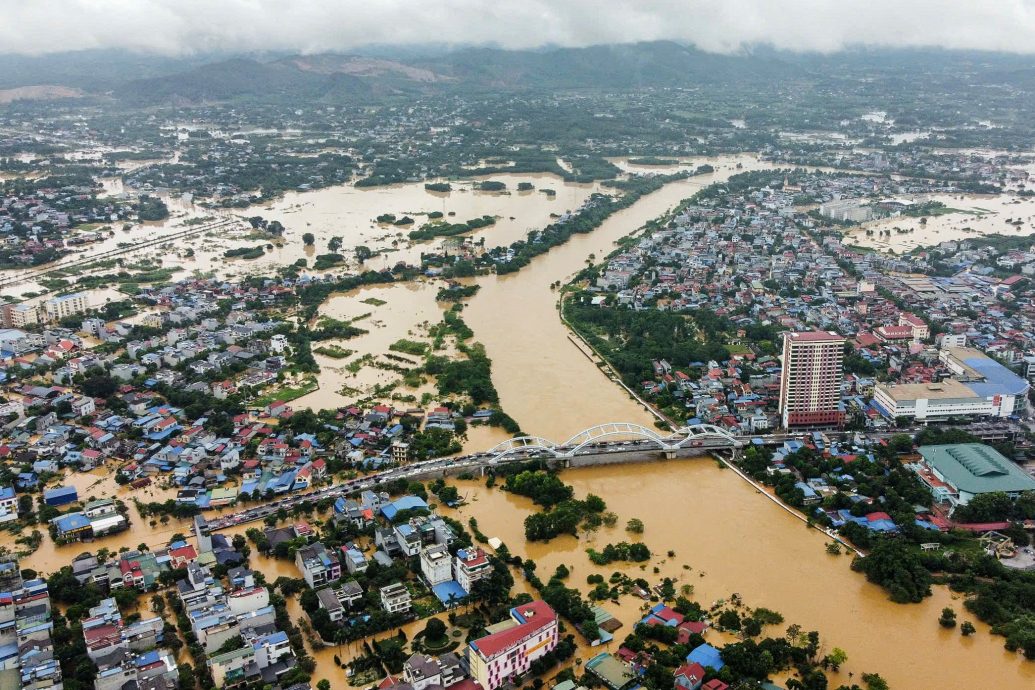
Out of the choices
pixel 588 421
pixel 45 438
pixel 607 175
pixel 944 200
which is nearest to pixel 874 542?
pixel 588 421

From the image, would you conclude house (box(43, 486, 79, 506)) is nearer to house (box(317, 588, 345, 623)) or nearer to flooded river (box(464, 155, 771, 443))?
house (box(317, 588, 345, 623))

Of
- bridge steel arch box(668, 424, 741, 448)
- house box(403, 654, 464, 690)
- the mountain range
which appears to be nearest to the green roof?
bridge steel arch box(668, 424, 741, 448)

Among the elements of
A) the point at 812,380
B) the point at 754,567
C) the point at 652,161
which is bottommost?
the point at 754,567

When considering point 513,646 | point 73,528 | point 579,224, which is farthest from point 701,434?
point 579,224

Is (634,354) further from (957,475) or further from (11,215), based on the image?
(11,215)

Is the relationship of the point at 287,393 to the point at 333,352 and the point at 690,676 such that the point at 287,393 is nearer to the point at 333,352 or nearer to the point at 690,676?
the point at 333,352
